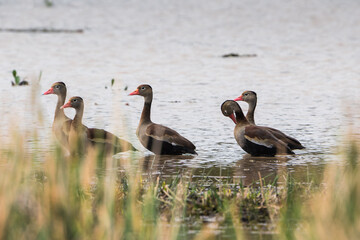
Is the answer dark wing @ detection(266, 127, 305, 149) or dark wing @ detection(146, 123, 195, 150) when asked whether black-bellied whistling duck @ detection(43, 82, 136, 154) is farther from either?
dark wing @ detection(266, 127, 305, 149)

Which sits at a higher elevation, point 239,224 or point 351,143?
point 351,143

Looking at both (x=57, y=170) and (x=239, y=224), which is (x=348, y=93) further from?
(x=57, y=170)

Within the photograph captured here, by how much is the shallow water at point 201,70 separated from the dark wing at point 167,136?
196 mm

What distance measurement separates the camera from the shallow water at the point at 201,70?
A: 1037cm

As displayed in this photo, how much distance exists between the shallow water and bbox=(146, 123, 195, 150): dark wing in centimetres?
20

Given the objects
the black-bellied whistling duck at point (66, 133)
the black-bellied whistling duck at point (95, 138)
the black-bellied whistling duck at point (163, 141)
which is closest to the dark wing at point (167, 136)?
the black-bellied whistling duck at point (163, 141)

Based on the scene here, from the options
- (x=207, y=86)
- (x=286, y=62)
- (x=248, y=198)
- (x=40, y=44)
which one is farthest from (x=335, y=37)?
(x=248, y=198)

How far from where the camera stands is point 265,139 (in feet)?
32.3

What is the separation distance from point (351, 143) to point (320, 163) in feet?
12.1

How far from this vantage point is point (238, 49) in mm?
23094

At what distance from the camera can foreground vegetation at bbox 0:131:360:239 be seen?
196 inches

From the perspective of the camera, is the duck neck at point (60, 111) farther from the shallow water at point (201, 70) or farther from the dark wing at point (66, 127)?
the shallow water at point (201, 70)

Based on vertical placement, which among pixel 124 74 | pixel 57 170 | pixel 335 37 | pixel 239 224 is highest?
pixel 335 37

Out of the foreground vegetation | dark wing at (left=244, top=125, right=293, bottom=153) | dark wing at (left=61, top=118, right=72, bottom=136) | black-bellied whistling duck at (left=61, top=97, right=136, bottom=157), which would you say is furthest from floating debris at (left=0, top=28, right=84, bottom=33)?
the foreground vegetation
